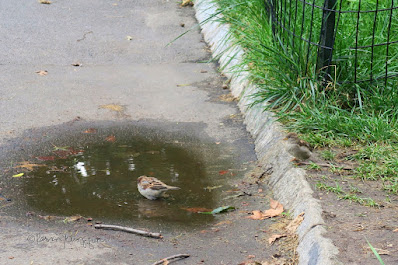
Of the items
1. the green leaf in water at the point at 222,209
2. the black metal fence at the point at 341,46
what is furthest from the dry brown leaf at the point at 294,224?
the black metal fence at the point at 341,46

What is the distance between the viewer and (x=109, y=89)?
7.12 m

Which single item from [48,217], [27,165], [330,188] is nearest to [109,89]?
[27,165]

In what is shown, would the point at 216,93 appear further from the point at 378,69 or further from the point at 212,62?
the point at 378,69

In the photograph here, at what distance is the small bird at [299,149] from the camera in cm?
473

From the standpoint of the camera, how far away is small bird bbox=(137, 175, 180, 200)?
14.8ft

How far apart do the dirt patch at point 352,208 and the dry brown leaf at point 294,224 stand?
167 mm

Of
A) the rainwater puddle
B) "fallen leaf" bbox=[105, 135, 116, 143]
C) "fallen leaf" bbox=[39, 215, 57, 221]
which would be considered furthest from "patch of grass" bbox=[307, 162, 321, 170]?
"fallen leaf" bbox=[105, 135, 116, 143]

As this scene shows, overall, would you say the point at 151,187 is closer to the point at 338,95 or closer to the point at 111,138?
the point at 111,138

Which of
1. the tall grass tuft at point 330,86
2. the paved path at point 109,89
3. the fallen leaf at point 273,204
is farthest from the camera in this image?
the tall grass tuft at point 330,86

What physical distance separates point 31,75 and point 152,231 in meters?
4.11

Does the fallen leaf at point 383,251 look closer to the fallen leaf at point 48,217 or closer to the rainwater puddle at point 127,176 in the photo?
the rainwater puddle at point 127,176

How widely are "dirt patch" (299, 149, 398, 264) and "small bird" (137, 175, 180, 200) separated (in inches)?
44.3

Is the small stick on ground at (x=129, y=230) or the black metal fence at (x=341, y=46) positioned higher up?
the black metal fence at (x=341, y=46)

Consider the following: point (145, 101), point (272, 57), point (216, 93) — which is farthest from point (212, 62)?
point (272, 57)
